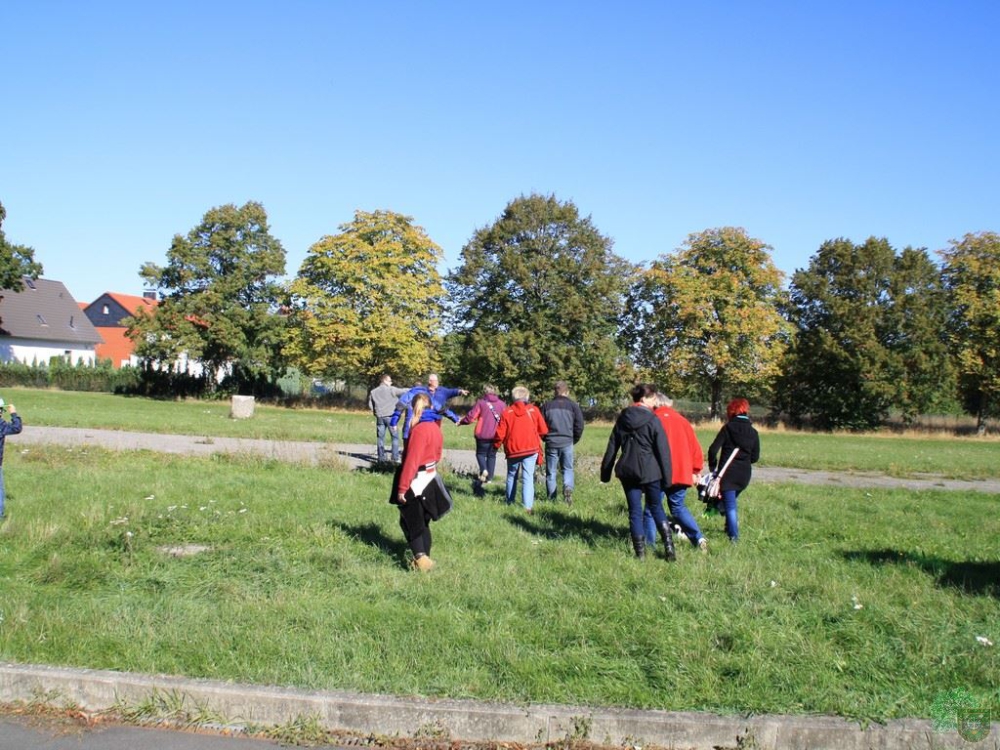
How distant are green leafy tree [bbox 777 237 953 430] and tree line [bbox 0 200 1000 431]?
97 mm

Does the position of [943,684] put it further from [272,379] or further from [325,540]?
[272,379]

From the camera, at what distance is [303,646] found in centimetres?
534

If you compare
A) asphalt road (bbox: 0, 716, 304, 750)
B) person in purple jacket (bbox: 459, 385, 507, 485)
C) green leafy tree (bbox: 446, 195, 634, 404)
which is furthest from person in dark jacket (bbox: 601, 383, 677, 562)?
green leafy tree (bbox: 446, 195, 634, 404)

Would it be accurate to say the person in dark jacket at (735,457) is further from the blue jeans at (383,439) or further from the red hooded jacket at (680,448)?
the blue jeans at (383,439)

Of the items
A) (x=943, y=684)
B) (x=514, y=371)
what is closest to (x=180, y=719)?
(x=943, y=684)

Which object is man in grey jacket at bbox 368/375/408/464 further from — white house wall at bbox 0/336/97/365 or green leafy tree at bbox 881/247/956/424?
white house wall at bbox 0/336/97/365

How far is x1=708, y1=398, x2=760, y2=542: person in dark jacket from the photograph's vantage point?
927 cm

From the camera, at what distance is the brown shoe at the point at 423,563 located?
289 inches

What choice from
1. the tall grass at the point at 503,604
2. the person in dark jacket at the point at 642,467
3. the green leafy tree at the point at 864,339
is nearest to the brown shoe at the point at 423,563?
the tall grass at the point at 503,604

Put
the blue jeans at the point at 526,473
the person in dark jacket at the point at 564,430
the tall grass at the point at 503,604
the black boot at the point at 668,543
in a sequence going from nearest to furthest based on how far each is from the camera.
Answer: the tall grass at the point at 503,604
the black boot at the point at 668,543
the blue jeans at the point at 526,473
the person in dark jacket at the point at 564,430

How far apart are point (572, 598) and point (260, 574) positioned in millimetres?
2713

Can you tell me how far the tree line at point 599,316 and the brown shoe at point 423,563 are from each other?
4208 cm

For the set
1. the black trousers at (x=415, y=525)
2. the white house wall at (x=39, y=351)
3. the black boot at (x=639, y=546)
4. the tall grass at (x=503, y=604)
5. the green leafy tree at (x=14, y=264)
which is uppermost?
the green leafy tree at (x=14, y=264)

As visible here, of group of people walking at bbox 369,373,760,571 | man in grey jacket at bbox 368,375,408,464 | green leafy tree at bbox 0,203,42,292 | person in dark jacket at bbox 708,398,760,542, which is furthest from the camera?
green leafy tree at bbox 0,203,42,292
